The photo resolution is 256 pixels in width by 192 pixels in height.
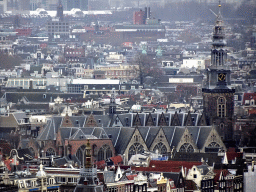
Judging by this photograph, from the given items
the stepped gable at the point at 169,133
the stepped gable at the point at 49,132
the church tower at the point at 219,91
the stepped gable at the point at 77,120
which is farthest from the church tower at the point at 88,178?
the church tower at the point at 219,91

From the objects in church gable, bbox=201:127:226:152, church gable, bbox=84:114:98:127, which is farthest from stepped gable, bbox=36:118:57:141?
church gable, bbox=201:127:226:152

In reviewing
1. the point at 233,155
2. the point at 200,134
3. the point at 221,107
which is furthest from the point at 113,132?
the point at 233,155

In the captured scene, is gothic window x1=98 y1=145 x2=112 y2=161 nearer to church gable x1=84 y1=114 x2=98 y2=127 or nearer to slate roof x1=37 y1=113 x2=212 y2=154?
slate roof x1=37 y1=113 x2=212 y2=154

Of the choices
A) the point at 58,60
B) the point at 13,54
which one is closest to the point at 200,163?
the point at 58,60

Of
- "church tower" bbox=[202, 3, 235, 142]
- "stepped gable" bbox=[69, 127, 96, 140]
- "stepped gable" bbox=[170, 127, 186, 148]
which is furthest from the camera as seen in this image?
"church tower" bbox=[202, 3, 235, 142]

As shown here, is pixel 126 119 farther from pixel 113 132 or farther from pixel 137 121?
pixel 113 132

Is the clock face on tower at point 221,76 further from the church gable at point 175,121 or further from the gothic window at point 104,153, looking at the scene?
the gothic window at point 104,153
